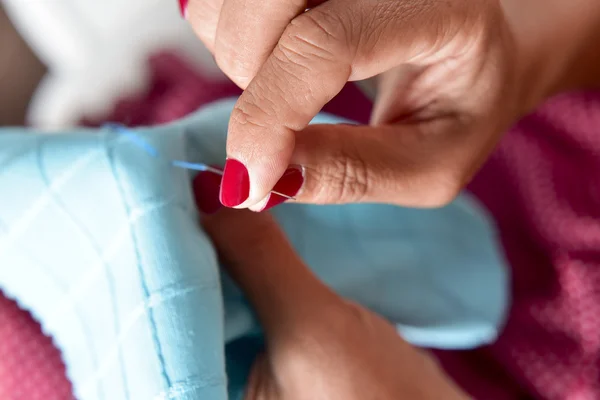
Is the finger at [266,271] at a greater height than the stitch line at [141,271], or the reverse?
the stitch line at [141,271]

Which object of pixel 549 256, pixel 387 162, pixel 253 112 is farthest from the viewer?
pixel 549 256

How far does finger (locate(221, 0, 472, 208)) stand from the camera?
0.94ft

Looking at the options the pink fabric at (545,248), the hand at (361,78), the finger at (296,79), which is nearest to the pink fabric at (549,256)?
the pink fabric at (545,248)

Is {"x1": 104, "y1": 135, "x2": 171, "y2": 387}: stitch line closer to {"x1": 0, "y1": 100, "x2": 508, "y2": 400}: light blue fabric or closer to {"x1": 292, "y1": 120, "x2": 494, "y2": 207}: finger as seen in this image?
{"x1": 0, "y1": 100, "x2": 508, "y2": 400}: light blue fabric

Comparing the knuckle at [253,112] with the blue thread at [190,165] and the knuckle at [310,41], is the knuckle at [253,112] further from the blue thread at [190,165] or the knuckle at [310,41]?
the blue thread at [190,165]

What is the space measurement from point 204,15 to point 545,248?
54cm

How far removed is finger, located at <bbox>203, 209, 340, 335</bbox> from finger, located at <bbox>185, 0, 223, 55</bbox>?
0.14 meters

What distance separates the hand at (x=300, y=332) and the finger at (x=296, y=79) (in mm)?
113

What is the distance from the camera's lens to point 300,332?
1.30 ft

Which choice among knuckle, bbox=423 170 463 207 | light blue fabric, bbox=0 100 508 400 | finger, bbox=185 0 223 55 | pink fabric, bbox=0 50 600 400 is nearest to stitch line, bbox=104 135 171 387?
light blue fabric, bbox=0 100 508 400

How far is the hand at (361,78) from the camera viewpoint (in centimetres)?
29

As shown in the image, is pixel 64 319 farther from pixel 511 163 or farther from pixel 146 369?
pixel 511 163

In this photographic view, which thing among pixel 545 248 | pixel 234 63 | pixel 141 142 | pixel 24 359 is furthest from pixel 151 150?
pixel 545 248

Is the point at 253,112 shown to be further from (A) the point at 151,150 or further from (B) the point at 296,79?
(A) the point at 151,150
